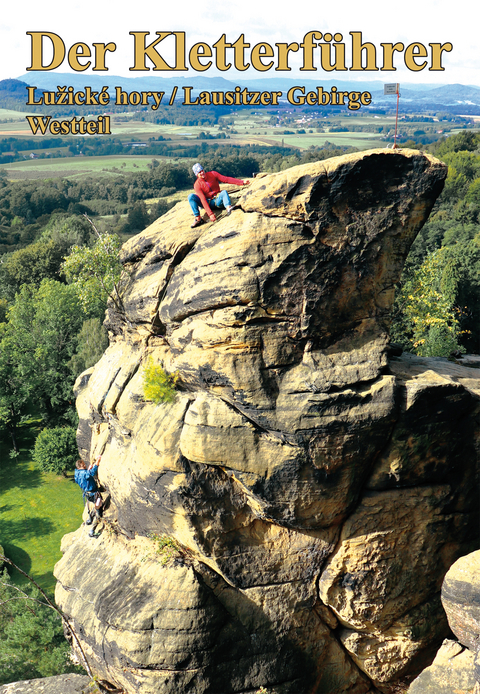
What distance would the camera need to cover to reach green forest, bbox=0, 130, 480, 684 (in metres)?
22.0

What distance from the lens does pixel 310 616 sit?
17.5m

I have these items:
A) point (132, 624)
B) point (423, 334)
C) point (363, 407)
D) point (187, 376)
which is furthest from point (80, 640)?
point (423, 334)

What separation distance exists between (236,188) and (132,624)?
14885 millimetres

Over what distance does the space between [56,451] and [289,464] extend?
1153 inches

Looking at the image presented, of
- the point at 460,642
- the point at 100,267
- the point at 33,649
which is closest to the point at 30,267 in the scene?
the point at 100,267

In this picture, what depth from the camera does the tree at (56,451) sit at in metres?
40.2

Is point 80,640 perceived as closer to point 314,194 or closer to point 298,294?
point 298,294

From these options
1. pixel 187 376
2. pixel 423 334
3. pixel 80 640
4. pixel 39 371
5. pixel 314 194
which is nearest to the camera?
pixel 314 194

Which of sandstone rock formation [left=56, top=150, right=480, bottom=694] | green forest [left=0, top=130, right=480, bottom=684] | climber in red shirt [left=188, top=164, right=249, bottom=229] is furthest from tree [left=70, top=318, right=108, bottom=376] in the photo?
climber in red shirt [left=188, top=164, right=249, bottom=229]

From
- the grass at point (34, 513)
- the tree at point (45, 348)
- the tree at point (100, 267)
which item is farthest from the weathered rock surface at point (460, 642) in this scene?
the tree at point (45, 348)

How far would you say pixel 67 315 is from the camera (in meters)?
46.6

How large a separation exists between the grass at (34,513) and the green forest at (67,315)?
→ 1.45 ft

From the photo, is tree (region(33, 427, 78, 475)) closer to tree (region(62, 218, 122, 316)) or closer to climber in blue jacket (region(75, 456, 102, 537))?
climber in blue jacket (region(75, 456, 102, 537))

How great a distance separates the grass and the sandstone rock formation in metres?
18.3
